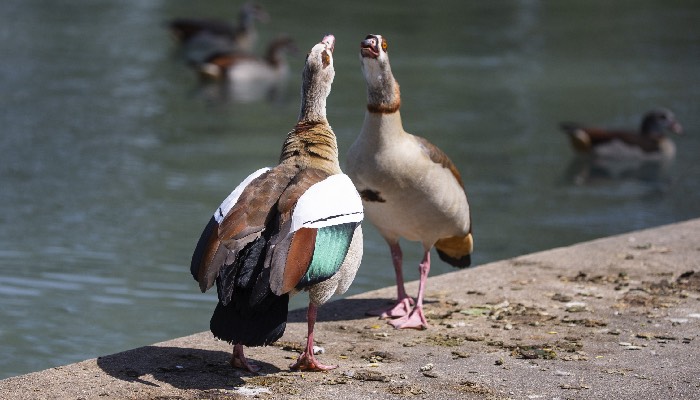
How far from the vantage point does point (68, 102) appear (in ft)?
55.5

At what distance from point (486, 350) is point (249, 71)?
16210 millimetres

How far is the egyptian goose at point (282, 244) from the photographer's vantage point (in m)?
4.74

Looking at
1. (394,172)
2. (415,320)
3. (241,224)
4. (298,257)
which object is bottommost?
(415,320)

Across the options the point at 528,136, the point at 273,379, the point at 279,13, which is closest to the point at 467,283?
the point at 273,379

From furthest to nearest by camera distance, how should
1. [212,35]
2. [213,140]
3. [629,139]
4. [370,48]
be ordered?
[212,35], [629,139], [213,140], [370,48]

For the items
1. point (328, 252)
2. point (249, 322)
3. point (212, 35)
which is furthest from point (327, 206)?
point (212, 35)

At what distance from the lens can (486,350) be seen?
19.0 ft

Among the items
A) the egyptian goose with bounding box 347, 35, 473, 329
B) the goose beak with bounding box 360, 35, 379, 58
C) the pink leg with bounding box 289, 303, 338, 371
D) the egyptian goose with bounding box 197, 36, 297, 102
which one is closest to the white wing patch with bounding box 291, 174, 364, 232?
the pink leg with bounding box 289, 303, 338, 371

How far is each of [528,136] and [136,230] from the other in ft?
23.3

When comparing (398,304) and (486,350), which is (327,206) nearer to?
(486,350)

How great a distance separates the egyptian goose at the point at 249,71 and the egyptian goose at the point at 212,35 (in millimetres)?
2269

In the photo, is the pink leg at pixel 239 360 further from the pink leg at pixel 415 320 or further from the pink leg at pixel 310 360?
the pink leg at pixel 415 320

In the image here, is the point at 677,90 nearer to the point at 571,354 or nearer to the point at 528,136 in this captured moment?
the point at 528,136

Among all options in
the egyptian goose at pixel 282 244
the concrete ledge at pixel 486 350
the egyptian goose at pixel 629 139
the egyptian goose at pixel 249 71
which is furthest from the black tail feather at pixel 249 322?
the egyptian goose at pixel 249 71
